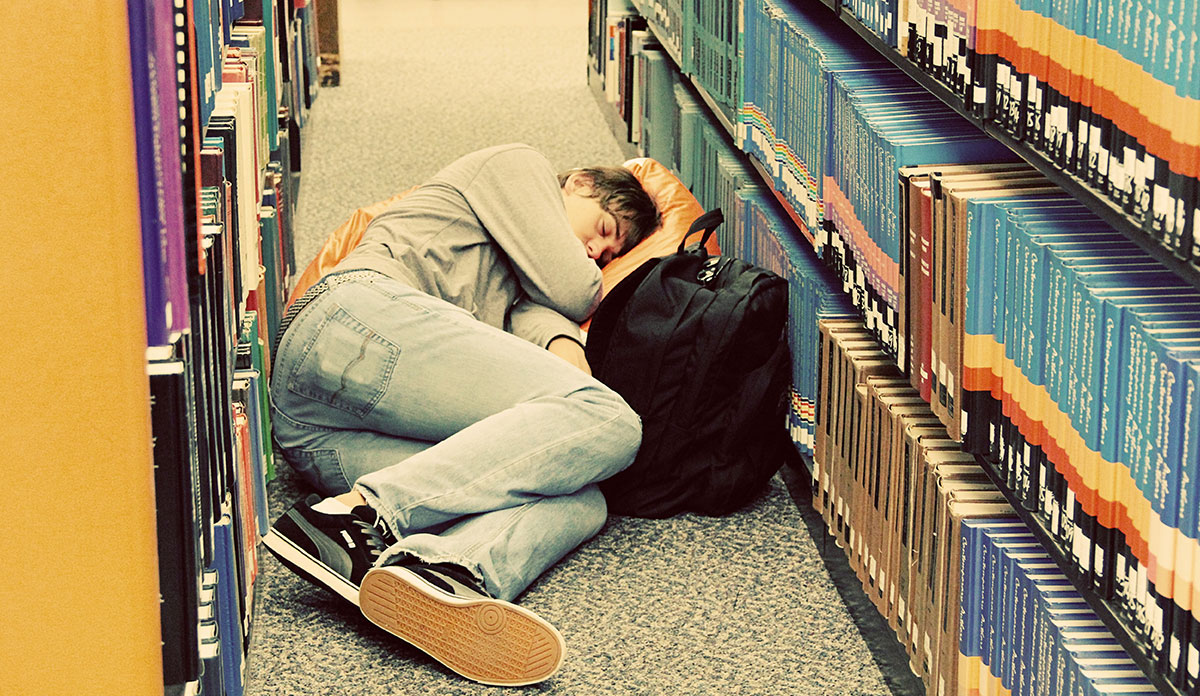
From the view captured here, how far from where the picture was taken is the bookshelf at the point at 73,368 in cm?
114

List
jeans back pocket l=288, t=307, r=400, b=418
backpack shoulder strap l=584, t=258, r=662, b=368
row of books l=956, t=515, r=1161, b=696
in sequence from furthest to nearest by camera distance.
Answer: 1. backpack shoulder strap l=584, t=258, r=662, b=368
2. jeans back pocket l=288, t=307, r=400, b=418
3. row of books l=956, t=515, r=1161, b=696

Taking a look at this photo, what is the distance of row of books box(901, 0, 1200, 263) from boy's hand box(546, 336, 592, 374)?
104cm

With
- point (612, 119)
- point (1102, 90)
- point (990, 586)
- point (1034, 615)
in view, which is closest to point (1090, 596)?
point (1034, 615)

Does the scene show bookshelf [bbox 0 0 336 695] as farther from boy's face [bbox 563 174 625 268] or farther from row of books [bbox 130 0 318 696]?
boy's face [bbox 563 174 625 268]

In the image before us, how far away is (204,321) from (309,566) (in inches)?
26.6

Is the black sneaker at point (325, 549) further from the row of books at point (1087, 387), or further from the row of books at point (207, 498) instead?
the row of books at point (1087, 387)

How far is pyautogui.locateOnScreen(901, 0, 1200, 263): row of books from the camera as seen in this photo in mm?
1200

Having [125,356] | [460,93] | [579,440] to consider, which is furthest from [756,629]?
[460,93]

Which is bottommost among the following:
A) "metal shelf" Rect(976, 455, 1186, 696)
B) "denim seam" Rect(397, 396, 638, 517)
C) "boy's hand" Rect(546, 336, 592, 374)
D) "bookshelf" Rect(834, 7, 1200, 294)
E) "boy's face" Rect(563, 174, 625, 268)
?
"denim seam" Rect(397, 396, 638, 517)

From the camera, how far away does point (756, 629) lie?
225 cm

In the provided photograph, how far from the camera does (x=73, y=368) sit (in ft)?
3.93

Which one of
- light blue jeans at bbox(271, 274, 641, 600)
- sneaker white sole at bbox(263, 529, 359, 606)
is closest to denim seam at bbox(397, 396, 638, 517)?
light blue jeans at bbox(271, 274, 641, 600)

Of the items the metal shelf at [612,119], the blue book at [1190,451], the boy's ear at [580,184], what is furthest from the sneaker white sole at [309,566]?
the metal shelf at [612,119]

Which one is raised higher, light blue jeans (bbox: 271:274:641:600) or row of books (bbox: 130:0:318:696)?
row of books (bbox: 130:0:318:696)
